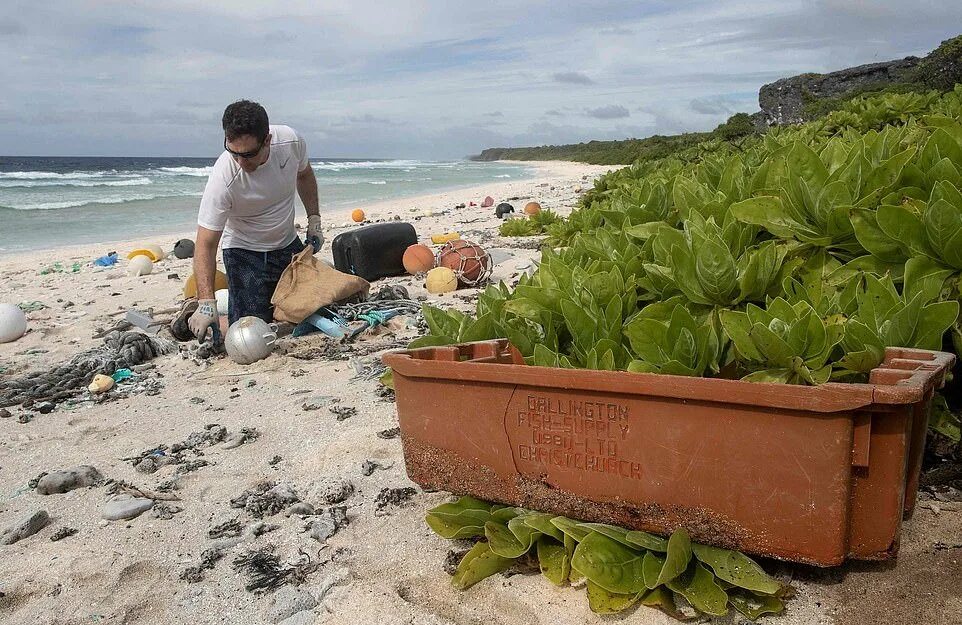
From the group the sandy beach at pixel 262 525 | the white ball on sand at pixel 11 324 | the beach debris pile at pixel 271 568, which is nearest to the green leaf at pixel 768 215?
the sandy beach at pixel 262 525

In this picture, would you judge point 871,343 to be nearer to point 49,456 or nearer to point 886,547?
point 886,547

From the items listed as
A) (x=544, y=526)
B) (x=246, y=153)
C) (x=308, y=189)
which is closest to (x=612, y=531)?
(x=544, y=526)

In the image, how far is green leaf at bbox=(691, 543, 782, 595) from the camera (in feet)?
5.87

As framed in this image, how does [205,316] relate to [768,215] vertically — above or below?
below

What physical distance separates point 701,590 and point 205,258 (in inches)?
164

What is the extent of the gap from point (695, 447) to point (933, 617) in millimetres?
688

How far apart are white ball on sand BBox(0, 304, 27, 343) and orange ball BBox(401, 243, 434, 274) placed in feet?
11.7

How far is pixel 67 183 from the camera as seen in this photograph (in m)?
32.8

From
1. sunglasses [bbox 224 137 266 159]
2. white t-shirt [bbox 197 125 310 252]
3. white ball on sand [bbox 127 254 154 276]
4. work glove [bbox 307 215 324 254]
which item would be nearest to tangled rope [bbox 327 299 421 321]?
work glove [bbox 307 215 324 254]

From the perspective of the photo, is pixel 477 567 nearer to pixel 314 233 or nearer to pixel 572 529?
pixel 572 529

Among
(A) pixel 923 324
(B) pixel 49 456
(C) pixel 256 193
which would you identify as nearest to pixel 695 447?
(A) pixel 923 324

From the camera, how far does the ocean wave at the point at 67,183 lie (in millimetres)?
30389

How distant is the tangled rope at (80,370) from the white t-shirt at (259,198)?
0.98m

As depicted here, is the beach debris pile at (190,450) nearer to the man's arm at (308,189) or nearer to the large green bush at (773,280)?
the large green bush at (773,280)
